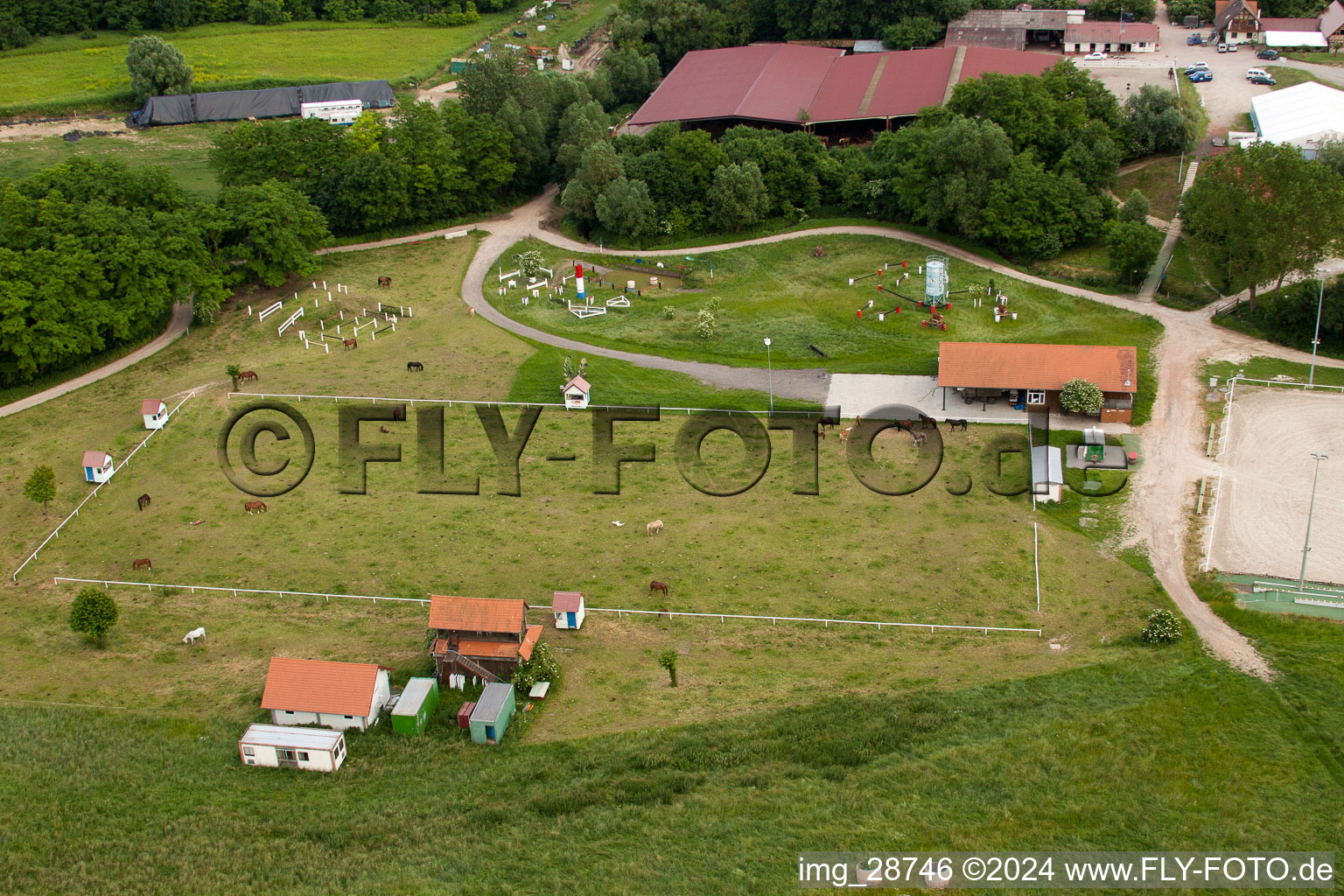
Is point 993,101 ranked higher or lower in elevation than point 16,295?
higher

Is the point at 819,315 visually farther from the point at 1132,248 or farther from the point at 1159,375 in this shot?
the point at 1159,375

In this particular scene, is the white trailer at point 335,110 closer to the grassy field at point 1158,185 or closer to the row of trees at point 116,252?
the row of trees at point 116,252

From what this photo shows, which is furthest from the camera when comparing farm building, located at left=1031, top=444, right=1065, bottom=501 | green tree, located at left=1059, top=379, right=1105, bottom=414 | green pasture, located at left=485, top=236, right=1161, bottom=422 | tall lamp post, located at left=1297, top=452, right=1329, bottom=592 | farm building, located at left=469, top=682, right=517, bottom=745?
green pasture, located at left=485, top=236, right=1161, bottom=422

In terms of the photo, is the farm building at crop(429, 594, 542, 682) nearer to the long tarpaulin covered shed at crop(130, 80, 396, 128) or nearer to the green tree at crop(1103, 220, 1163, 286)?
the green tree at crop(1103, 220, 1163, 286)

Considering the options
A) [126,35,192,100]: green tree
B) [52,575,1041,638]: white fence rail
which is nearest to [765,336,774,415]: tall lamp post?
[52,575,1041,638]: white fence rail

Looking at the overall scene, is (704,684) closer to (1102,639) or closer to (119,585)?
(1102,639)

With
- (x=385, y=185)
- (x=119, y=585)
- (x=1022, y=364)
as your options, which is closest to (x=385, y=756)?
(x=119, y=585)

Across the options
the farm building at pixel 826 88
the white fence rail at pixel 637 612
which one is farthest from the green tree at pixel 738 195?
the white fence rail at pixel 637 612

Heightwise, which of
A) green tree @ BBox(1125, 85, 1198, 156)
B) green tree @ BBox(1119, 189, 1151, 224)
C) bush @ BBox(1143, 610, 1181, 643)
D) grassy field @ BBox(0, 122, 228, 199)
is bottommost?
bush @ BBox(1143, 610, 1181, 643)
